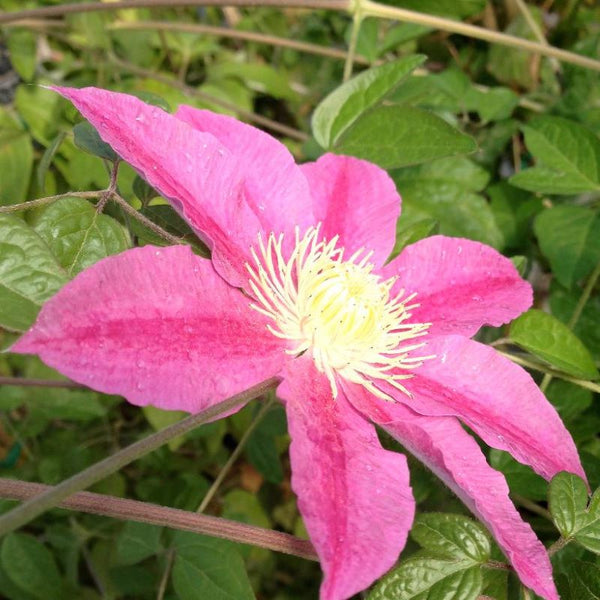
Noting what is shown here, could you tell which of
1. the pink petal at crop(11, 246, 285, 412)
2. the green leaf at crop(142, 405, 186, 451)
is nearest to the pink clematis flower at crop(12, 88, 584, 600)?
the pink petal at crop(11, 246, 285, 412)

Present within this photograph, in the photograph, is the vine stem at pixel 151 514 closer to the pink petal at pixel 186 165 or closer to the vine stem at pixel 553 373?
the pink petal at pixel 186 165

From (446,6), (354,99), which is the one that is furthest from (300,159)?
(354,99)

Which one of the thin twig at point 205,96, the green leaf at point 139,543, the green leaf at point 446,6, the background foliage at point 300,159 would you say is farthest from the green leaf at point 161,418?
the green leaf at point 446,6

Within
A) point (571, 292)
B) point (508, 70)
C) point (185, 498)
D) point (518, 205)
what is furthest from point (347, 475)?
point (508, 70)

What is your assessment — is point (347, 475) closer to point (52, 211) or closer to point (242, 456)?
point (52, 211)

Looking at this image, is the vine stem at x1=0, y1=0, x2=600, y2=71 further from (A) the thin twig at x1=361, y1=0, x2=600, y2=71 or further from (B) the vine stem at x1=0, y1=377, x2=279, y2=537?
(B) the vine stem at x1=0, y1=377, x2=279, y2=537
